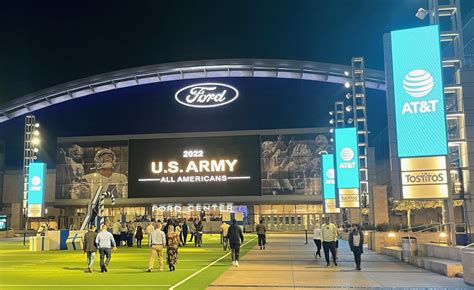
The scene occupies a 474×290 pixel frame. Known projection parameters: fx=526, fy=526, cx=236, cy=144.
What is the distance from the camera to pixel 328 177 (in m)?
47.0

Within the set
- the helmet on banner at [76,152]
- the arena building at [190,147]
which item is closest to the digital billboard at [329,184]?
the arena building at [190,147]

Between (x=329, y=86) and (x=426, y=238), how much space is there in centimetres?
5372

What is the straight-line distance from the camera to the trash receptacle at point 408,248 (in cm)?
2053

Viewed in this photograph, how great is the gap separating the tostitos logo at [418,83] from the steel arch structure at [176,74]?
135ft

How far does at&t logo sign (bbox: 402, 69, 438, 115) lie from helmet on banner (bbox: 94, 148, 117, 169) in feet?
200

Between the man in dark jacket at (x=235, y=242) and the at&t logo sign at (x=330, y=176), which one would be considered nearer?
the man in dark jacket at (x=235, y=242)

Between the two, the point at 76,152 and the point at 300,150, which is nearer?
the point at 300,150

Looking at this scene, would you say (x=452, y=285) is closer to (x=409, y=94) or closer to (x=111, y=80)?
(x=409, y=94)

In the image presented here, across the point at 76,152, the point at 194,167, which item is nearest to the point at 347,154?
the point at 194,167

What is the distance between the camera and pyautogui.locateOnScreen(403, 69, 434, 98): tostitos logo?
19.2 m

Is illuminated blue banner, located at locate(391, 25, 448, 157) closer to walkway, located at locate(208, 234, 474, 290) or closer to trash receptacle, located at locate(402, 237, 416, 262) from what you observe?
trash receptacle, located at locate(402, 237, 416, 262)

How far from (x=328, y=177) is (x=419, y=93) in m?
28.1

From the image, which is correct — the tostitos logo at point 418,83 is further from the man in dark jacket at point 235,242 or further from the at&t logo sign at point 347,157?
the at&t logo sign at point 347,157

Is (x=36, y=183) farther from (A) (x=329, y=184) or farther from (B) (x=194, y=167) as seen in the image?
(A) (x=329, y=184)
